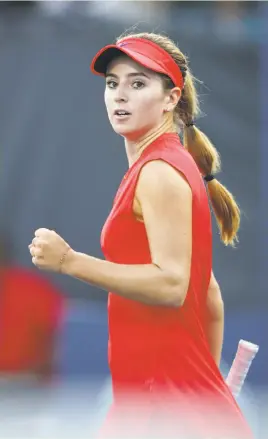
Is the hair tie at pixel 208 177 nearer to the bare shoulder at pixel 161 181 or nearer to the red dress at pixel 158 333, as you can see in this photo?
the red dress at pixel 158 333

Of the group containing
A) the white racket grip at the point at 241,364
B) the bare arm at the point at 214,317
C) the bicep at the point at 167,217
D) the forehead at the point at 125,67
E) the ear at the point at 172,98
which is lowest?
the white racket grip at the point at 241,364

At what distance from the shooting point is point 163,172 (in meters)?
2.34

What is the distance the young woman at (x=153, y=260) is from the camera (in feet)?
7.52

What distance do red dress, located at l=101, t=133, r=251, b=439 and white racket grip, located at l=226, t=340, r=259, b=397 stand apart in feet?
0.89

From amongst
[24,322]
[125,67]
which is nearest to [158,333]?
[125,67]

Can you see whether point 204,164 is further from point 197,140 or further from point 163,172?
point 163,172

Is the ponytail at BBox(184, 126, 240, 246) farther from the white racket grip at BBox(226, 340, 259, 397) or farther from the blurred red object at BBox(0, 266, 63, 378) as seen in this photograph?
the blurred red object at BBox(0, 266, 63, 378)

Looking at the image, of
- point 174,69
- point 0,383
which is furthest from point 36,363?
point 174,69

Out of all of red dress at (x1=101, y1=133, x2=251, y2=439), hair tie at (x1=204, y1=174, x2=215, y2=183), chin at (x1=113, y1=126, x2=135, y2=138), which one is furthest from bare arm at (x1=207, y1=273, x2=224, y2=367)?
chin at (x1=113, y1=126, x2=135, y2=138)

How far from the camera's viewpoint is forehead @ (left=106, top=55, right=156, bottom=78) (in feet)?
8.19

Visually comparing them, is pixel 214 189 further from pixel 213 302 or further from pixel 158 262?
pixel 158 262

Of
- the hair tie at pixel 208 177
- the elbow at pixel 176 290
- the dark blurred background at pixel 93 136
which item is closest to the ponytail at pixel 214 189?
the hair tie at pixel 208 177

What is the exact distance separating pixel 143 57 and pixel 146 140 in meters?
0.20

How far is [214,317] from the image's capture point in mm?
2668
